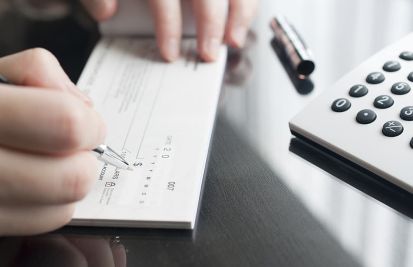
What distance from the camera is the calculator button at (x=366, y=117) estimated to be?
1.33 feet

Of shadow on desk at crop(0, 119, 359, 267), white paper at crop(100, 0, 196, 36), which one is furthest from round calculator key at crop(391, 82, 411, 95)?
white paper at crop(100, 0, 196, 36)

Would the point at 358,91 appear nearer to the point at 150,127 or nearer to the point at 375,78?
the point at 375,78

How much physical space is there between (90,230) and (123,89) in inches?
6.5

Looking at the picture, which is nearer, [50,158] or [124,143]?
[50,158]

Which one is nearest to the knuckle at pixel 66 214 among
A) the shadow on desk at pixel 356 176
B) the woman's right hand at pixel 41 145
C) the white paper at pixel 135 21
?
the woman's right hand at pixel 41 145

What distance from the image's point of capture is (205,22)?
0.54 meters

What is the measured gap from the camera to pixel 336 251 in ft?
1.15

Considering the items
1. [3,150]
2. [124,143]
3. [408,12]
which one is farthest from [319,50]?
[3,150]

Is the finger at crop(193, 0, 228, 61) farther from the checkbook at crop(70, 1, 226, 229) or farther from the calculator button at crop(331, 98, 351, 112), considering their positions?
the calculator button at crop(331, 98, 351, 112)

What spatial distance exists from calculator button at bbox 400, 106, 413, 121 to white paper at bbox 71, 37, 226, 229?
15 centimetres

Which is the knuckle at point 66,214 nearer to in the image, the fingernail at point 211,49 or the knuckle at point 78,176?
the knuckle at point 78,176

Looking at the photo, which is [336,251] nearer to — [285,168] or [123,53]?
[285,168]

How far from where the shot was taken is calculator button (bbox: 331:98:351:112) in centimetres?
42

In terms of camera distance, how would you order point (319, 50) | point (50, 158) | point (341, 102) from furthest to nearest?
point (319, 50) < point (341, 102) < point (50, 158)
